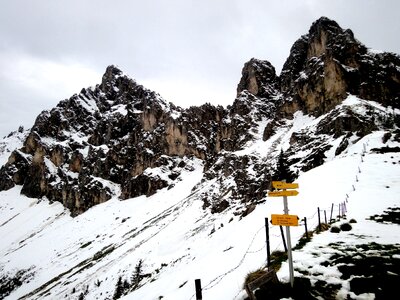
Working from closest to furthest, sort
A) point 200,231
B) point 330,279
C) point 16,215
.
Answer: point 330,279
point 200,231
point 16,215


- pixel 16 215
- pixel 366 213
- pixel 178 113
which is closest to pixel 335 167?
pixel 366 213

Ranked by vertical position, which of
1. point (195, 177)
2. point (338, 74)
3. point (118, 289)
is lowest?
point (118, 289)

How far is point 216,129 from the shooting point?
124750 millimetres

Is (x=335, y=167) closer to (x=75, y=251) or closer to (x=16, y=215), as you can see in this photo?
(x=75, y=251)

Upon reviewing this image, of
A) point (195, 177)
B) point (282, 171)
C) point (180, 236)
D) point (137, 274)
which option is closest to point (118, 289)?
point (137, 274)

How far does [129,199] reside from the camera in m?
109

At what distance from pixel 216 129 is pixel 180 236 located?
7692 centimetres

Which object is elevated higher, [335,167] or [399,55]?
[399,55]

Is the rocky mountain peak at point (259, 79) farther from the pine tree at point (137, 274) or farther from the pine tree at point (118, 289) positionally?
the pine tree at point (118, 289)

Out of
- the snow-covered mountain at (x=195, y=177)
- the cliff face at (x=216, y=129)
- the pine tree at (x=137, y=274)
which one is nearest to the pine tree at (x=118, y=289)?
the snow-covered mountain at (x=195, y=177)

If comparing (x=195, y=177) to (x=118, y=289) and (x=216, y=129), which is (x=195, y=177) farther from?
(x=118, y=289)

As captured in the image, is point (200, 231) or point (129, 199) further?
point (129, 199)

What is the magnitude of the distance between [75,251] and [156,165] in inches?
1940

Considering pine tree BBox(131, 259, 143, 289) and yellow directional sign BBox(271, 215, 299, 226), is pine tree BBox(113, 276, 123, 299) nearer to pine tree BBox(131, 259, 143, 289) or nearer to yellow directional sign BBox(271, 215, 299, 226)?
pine tree BBox(131, 259, 143, 289)
